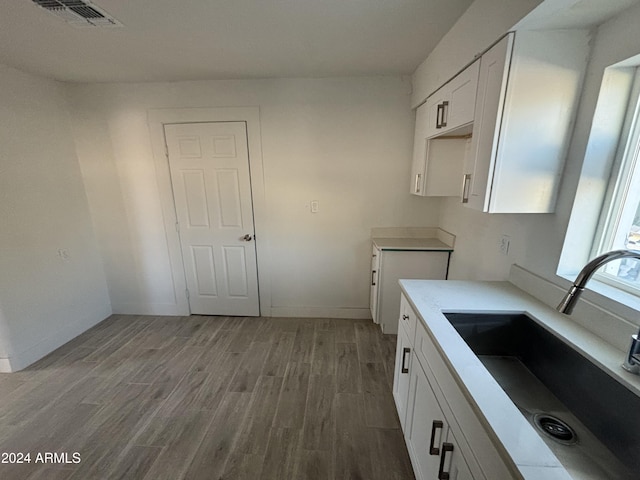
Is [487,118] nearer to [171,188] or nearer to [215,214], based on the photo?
[215,214]

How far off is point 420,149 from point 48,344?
383 centimetres

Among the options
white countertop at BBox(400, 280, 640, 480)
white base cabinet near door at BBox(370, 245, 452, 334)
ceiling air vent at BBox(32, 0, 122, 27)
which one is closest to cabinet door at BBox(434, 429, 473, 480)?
white countertop at BBox(400, 280, 640, 480)

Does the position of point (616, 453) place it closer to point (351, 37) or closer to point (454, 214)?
point (454, 214)

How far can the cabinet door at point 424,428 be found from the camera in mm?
1056

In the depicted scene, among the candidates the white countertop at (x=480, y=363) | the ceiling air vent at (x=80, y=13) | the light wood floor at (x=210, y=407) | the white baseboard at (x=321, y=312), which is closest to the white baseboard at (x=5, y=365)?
the light wood floor at (x=210, y=407)

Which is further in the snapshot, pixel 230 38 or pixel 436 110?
pixel 436 110

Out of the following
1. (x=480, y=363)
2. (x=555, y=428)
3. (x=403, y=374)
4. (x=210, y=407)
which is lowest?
(x=210, y=407)

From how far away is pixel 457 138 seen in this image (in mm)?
2180

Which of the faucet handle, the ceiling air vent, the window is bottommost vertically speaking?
the faucet handle

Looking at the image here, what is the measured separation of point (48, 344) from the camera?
8.09 ft

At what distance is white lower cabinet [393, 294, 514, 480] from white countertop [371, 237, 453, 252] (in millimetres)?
918

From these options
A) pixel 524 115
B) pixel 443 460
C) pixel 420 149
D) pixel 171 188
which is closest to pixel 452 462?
pixel 443 460

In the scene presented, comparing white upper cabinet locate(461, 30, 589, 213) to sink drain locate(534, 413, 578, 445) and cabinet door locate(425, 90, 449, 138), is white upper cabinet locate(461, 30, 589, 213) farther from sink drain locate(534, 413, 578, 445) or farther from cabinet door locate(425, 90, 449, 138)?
sink drain locate(534, 413, 578, 445)

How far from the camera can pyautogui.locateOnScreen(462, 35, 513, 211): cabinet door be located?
3.83 ft
